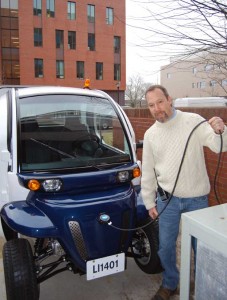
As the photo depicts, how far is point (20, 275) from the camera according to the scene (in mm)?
2514

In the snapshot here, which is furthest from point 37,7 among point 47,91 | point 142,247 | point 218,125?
point 218,125

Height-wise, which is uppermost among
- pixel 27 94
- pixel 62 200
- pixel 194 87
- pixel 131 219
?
pixel 194 87

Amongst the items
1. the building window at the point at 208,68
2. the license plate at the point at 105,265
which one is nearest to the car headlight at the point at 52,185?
the license plate at the point at 105,265

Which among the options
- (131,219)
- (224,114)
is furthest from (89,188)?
(224,114)

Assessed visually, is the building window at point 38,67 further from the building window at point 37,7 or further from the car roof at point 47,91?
the car roof at point 47,91

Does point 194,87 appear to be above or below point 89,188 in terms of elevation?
above

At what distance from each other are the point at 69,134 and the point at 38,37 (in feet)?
115

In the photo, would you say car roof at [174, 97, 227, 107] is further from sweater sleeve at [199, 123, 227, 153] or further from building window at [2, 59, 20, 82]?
building window at [2, 59, 20, 82]

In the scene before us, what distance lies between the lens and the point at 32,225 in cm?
249

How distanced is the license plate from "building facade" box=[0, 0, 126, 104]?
3406 cm

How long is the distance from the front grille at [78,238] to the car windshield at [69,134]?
535mm

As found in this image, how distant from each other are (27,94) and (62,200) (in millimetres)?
1309

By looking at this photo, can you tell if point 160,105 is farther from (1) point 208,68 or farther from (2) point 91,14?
(2) point 91,14

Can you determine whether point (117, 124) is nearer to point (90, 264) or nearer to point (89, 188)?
point (89, 188)
